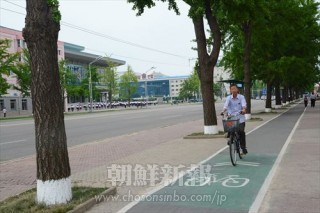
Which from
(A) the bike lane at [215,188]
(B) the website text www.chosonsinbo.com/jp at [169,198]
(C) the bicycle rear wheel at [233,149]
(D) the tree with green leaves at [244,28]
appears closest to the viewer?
(A) the bike lane at [215,188]

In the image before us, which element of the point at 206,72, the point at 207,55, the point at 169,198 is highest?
the point at 207,55

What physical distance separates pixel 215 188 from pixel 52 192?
2.82 metres

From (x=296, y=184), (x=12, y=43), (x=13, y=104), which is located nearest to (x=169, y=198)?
(x=296, y=184)

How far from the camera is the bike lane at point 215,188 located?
6.63m

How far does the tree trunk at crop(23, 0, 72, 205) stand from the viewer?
6863 mm

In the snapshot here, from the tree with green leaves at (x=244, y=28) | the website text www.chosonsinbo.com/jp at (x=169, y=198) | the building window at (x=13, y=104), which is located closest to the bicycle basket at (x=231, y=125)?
the website text www.chosonsinbo.com/jp at (x=169, y=198)

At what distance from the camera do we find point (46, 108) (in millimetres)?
6898

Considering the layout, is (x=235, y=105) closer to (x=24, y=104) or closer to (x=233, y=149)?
(x=233, y=149)

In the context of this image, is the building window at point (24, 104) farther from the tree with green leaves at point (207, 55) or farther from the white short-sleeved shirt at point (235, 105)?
the white short-sleeved shirt at point (235, 105)

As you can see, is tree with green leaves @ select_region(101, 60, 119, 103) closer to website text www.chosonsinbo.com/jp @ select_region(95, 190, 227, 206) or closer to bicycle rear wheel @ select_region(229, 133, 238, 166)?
bicycle rear wheel @ select_region(229, 133, 238, 166)

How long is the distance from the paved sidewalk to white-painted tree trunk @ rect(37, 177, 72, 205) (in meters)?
3.03

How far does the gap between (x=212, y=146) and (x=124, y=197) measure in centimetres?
703

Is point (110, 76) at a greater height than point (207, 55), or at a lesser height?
greater

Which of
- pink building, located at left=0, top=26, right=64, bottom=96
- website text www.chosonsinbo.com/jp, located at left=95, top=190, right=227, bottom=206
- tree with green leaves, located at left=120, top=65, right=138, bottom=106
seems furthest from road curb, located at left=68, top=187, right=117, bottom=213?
tree with green leaves, located at left=120, top=65, right=138, bottom=106
